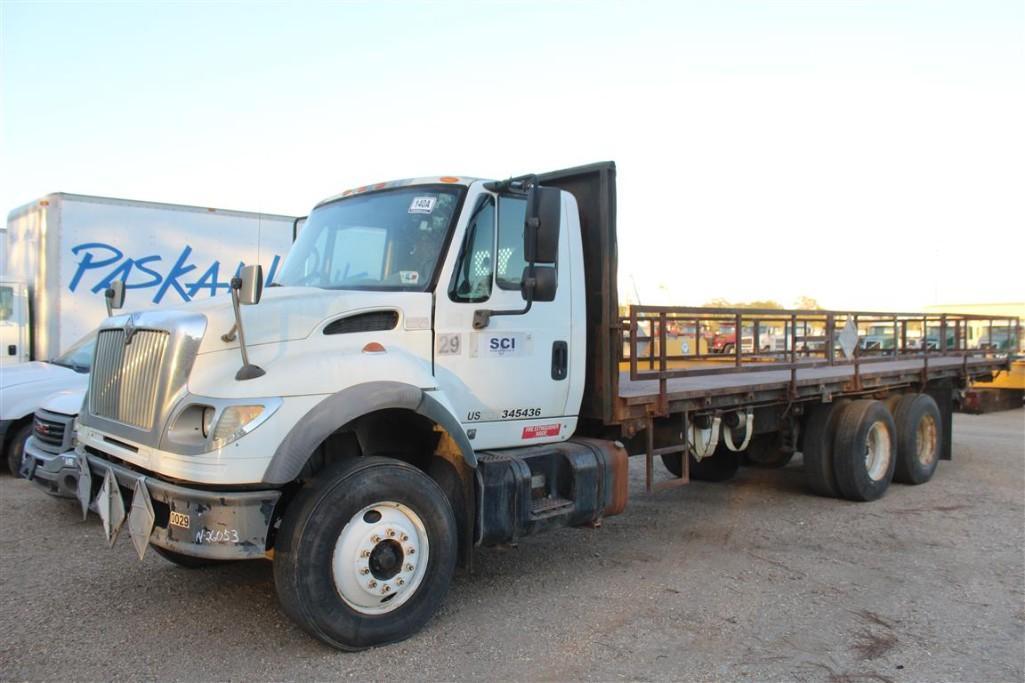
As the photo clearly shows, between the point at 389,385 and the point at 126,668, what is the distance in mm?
1932

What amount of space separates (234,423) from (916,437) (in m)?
8.24

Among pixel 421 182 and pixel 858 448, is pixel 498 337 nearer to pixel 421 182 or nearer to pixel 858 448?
pixel 421 182

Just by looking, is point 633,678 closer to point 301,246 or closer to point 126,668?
point 126,668

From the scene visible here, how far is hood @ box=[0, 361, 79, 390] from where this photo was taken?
28.7 ft

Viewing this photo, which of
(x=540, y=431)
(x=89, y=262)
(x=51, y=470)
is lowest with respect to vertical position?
(x=51, y=470)

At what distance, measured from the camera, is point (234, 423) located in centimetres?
390

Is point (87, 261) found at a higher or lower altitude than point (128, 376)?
higher

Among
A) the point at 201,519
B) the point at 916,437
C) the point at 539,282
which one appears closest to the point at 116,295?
the point at 201,519

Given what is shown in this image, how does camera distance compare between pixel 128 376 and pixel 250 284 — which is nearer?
pixel 250 284

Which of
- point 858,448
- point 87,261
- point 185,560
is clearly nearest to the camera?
point 185,560

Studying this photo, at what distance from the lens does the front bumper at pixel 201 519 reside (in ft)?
12.7

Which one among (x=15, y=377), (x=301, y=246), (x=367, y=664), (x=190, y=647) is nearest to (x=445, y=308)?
(x=301, y=246)

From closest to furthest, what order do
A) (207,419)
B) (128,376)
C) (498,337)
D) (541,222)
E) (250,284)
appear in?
1. (250,284)
2. (207,419)
3. (128,376)
4. (541,222)
5. (498,337)

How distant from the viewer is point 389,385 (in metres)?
4.30
